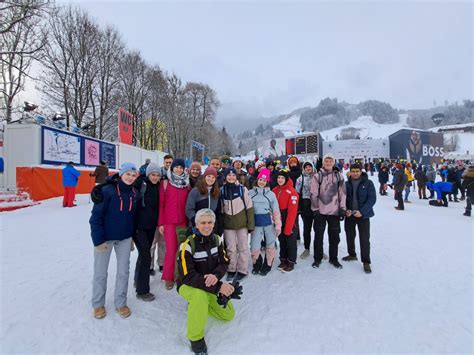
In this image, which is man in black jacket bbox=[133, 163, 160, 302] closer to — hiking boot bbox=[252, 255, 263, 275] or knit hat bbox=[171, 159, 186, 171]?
knit hat bbox=[171, 159, 186, 171]

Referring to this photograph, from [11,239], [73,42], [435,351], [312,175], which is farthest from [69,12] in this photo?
[435,351]

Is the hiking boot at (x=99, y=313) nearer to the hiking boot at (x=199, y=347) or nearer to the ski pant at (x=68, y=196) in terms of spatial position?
the hiking boot at (x=199, y=347)

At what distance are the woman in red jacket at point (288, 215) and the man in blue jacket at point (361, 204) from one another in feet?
3.34

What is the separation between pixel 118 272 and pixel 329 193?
347cm

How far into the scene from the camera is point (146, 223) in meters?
3.28

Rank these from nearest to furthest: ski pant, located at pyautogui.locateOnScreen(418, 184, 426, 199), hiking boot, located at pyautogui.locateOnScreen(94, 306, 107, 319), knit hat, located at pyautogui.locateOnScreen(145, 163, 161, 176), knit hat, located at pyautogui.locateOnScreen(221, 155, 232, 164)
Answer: hiking boot, located at pyautogui.locateOnScreen(94, 306, 107, 319) → knit hat, located at pyautogui.locateOnScreen(145, 163, 161, 176) → knit hat, located at pyautogui.locateOnScreen(221, 155, 232, 164) → ski pant, located at pyautogui.locateOnScreen(418, 184, 426, 199)

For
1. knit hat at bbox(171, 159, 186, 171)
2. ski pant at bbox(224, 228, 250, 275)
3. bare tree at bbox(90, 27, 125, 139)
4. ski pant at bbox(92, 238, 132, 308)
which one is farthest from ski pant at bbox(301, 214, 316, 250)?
bare tree at bbox(90, 27, 125, 139)

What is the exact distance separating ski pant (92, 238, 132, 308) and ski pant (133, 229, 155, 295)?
0.54ft

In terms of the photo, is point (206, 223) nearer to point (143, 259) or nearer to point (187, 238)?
point (187, 238)

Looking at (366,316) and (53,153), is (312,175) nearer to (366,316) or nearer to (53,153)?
(366,316)

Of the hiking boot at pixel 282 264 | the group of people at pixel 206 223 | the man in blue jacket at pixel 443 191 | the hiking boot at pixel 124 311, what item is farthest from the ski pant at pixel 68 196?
the man in blue jacket at pixel 443 191

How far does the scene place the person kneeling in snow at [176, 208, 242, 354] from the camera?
2.50 metres

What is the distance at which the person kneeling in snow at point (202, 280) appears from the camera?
8.21 feet

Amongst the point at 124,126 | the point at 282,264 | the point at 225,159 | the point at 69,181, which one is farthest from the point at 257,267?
the point at 124,126
